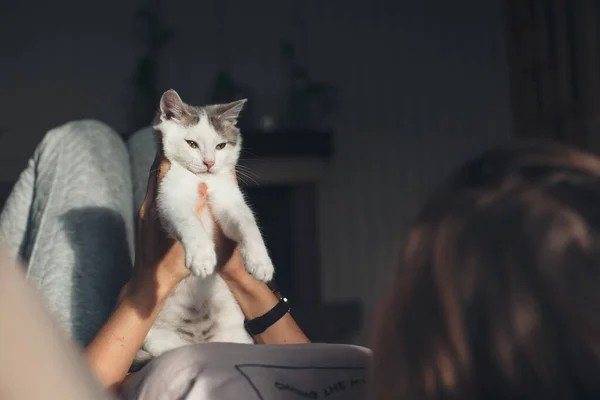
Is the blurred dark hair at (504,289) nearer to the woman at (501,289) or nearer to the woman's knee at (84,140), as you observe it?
the woman at (501,289)

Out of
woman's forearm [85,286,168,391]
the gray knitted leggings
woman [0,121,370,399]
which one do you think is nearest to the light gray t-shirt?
woman [0,121,370,399]

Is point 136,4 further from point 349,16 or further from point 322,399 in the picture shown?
point 322,399

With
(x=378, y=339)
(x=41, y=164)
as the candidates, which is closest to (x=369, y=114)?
(x=41, y=164)

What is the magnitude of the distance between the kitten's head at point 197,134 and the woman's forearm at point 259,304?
0.16 meters

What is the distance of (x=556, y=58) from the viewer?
2.85 m

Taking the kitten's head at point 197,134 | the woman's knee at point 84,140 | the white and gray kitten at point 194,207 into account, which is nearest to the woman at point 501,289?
the white and gray kitten at point 194,207

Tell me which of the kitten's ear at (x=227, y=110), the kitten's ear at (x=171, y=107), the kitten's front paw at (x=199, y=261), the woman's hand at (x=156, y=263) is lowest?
the woman's hand at (x=156, y=263)

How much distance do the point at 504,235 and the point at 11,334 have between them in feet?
0.92

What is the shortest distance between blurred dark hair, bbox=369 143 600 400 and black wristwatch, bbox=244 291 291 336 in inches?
26.4

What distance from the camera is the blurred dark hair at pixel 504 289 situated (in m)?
0.43

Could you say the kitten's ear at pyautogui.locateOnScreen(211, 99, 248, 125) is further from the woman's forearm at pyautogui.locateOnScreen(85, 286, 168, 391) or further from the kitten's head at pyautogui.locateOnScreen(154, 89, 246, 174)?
the woman's forearm at pyautogui.locateOnScreen(85, 286, 168, 391)

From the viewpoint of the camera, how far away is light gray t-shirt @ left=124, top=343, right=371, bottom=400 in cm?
75

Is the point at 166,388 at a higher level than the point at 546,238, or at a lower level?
lower

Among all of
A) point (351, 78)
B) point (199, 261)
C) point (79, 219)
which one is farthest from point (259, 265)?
point (351, 78)
